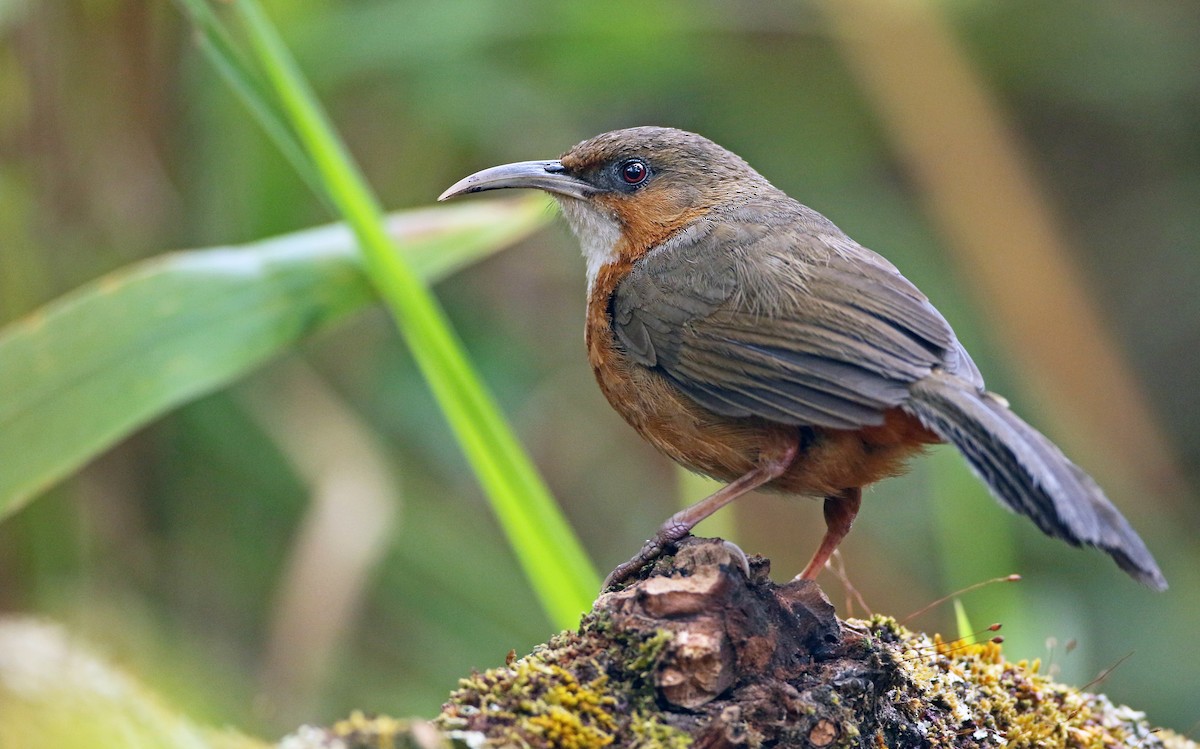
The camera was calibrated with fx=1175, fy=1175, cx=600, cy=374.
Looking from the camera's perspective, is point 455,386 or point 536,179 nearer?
point 455,386

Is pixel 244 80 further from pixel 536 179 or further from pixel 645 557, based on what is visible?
pixel 645 557

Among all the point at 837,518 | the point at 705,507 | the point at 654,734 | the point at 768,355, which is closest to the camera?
the point at 654,734

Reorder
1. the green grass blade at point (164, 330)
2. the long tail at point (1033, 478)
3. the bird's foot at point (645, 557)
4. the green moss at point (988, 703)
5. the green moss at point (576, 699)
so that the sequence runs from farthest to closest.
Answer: the green grass blade at point (164, 330)
the bird's foot at point (645, 557)
the green moss at point (988, 703)
the long tail at point (1033, 478)
the green moss at point (576, 699)

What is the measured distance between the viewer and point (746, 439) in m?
2.99

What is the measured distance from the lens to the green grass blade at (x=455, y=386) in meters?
3.12

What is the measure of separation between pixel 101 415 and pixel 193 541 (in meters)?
1.98

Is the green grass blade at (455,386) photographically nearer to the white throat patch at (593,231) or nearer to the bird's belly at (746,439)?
the bird's belly at (746,439)

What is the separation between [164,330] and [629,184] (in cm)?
147

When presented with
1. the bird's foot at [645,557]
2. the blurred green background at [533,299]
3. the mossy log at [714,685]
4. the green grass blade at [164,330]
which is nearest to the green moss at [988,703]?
the mossy log at [714,685]

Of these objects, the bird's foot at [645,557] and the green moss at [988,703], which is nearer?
the green moss at [988,703]

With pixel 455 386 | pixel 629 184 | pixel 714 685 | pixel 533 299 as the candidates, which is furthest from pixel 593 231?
pixel 533 299

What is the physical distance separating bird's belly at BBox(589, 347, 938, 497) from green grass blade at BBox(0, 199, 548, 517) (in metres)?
0.78

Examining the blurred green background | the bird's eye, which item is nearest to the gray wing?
the bird's eye

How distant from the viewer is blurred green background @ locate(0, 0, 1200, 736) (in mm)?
4664
